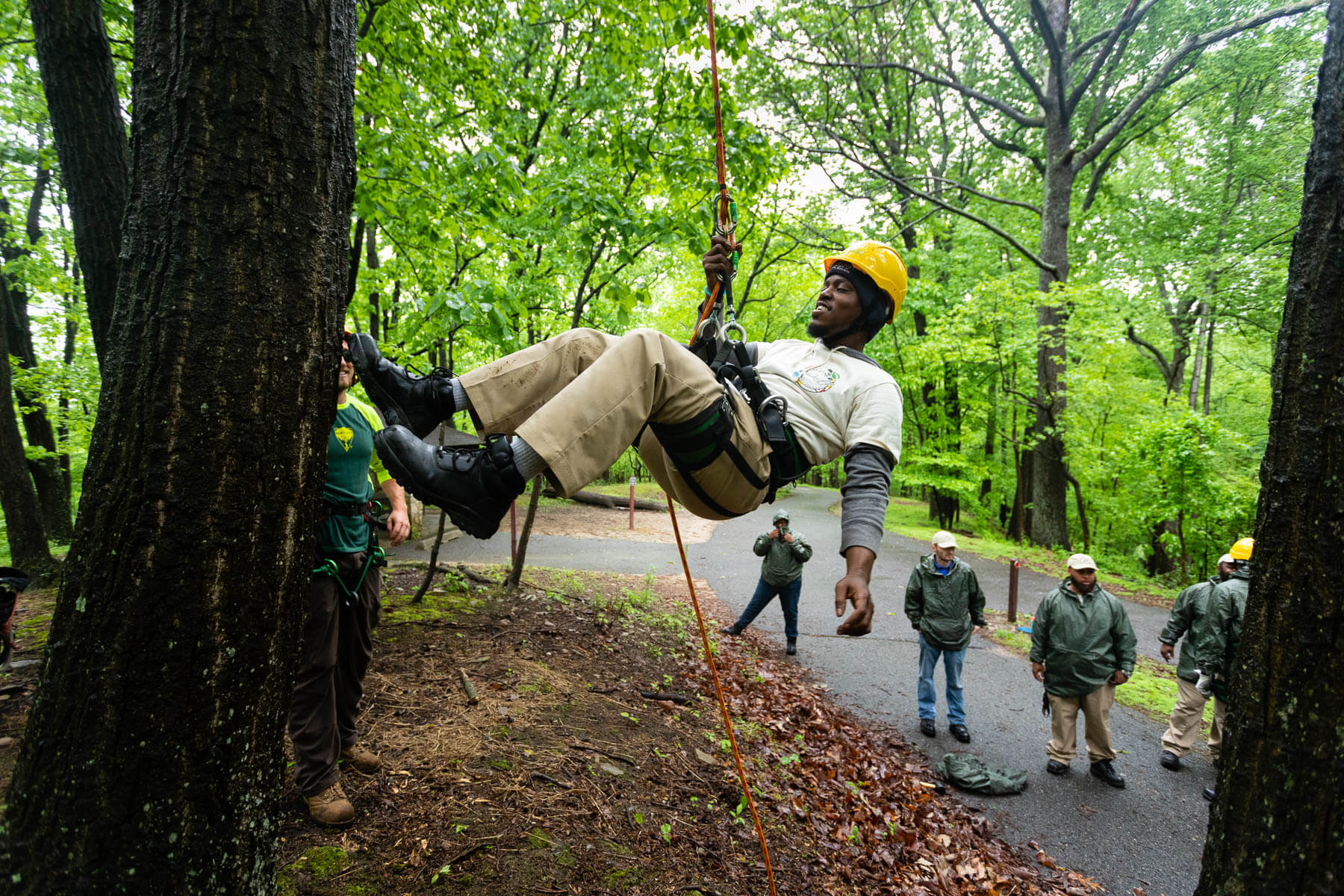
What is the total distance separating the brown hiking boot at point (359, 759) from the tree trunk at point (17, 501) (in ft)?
22.5

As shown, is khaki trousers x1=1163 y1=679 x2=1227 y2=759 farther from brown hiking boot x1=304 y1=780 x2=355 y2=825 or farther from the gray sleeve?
brown hiking boot x1=304 y1=780 x2=355 y2=825

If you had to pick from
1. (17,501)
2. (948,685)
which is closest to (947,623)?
(948,685)

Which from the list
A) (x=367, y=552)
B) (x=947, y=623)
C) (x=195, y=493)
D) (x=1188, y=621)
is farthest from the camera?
(x=947, y=623)

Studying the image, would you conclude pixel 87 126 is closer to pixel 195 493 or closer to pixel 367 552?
pixel 367 552

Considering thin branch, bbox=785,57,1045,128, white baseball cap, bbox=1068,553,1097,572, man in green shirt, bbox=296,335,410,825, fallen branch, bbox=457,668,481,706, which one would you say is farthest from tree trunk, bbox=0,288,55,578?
thin branch, bbox=785,57,1045,128

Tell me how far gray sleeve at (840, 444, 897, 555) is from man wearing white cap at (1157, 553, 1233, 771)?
5.25 meters

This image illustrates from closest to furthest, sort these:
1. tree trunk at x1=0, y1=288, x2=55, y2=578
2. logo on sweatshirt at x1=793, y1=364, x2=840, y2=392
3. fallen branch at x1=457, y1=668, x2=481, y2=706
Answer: logo on sweatshirt at x1=793, y1=364, x2=840, y2=392 < fallen branch at x1=457, y1=668, x2=481, y2=706 < tree trunk at x1=0, y1=288, x2=55, y2=578

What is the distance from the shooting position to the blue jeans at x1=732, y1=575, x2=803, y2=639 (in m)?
8.33

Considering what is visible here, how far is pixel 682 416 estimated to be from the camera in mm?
2527

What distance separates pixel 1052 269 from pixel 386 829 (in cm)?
1651

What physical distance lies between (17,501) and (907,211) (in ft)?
65.5

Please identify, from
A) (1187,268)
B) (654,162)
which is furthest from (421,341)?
(1187,268)

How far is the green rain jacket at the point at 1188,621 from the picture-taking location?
5.97 metres

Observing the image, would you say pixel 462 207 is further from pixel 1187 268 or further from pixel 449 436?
pixel 1187 268
